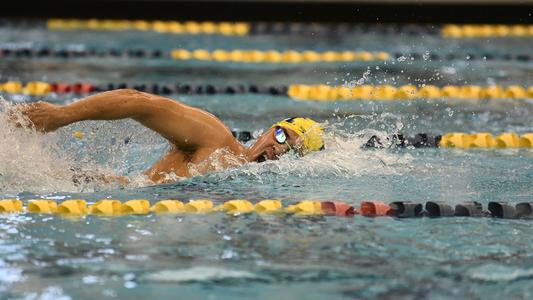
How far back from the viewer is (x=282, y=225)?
11.2 feet

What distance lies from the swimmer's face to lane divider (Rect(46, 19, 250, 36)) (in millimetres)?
5272

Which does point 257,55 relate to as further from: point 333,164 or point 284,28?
point 333,164

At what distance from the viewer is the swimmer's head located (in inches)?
159

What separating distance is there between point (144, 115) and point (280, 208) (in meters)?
0.67

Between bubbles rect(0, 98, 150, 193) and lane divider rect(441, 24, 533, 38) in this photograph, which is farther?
lane divider rect(441, 24, 533, 38)

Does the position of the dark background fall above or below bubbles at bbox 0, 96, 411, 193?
above

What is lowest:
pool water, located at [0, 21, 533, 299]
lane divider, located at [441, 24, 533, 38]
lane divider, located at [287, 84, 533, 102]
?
pool water, located at [0, 21, 533, 299]

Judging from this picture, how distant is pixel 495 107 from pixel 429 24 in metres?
3.74

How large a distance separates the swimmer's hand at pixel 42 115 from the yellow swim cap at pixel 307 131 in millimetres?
974

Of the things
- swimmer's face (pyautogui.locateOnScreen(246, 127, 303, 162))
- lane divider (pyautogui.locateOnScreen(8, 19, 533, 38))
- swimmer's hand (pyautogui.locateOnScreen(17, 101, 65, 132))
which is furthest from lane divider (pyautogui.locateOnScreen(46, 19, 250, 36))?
swimmer's hand (pyautogui.locateOnScreen(17, 101, 65, 132))

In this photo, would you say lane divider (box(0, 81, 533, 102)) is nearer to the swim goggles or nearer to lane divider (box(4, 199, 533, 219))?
the swim goggles

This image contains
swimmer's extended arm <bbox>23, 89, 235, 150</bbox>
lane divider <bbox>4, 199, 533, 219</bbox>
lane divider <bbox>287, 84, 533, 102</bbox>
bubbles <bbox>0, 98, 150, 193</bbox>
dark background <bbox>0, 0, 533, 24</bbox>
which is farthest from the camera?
dark background <bbox>0, 0, 533, 24</bbox>

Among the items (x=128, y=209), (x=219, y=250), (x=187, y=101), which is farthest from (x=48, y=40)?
(x=219, y=250)

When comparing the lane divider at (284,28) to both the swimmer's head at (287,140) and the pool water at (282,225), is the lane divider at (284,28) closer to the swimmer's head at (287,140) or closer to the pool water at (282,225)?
the pool water at (282,225)
